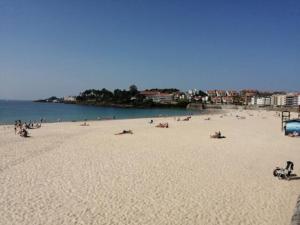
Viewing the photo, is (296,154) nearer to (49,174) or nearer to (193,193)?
(193,193)

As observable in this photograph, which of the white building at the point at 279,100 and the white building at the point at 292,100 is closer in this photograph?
the white building at the point at 292,100

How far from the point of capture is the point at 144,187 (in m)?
10.2

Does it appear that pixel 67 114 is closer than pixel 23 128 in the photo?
No

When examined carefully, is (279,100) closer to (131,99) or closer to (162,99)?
(162,99)

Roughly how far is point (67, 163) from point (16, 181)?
3187mm

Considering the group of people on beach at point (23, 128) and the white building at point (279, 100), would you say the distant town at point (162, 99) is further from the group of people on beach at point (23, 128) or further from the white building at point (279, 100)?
the group of people on beach at point (23, 128)

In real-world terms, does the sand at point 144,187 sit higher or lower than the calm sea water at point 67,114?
higher

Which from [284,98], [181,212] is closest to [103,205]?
[181,212]

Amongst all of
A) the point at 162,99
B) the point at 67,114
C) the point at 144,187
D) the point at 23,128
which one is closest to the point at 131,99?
the point at 162,99

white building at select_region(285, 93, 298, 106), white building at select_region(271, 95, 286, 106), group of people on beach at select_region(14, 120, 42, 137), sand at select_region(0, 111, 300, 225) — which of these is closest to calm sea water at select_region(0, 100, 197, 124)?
group of people on beach at select_region(14, 120, 42, 137)

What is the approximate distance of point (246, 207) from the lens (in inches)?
336

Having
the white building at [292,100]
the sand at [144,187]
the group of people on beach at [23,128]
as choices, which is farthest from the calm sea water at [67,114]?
the white building at [292,100]

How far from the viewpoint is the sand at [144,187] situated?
7844 millimetres

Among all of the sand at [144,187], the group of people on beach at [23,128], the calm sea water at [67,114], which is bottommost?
the calm sea water at [67,114]
